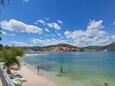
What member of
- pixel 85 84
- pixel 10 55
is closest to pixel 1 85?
pixel 10 55

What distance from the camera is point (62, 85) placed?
2372 centimetres

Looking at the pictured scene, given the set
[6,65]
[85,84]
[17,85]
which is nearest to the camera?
[17,85]

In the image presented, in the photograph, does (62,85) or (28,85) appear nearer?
(28,85)

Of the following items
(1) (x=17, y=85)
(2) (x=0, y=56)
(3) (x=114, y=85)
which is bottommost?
(3) (x=114, y=85)

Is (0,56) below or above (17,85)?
above

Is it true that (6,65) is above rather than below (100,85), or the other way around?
above

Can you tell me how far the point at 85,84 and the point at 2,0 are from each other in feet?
74.9

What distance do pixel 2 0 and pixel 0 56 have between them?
20.6 metres

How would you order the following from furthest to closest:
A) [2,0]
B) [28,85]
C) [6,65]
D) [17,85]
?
[6,65], [28,85], [17,85], [2,0]

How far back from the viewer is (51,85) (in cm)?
2308

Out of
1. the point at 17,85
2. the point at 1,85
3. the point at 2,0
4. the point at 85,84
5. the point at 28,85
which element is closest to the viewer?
the point at 2,0

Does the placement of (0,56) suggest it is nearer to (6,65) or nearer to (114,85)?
(6,65)

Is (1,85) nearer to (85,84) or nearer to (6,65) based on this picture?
(6,65)

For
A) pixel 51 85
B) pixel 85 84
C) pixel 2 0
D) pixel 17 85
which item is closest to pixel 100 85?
pixel 85 84
